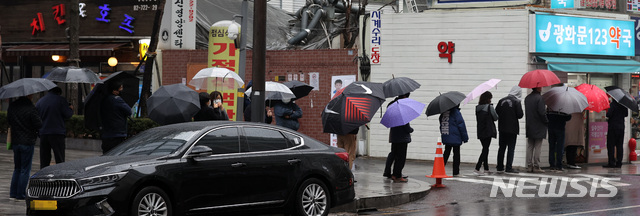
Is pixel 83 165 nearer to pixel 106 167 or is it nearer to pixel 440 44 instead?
pixel 106 167

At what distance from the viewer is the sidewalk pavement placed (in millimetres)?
13219

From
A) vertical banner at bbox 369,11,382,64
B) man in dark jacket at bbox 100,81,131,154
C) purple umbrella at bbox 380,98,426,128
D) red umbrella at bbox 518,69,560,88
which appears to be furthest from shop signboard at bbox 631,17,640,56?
man in dark jacket at bbox 100,81,131,154

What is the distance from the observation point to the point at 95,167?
384 inches

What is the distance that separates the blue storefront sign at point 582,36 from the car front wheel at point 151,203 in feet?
42.0

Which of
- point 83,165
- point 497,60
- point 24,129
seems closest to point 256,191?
point 83,165

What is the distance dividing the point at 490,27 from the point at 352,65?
3.82 m

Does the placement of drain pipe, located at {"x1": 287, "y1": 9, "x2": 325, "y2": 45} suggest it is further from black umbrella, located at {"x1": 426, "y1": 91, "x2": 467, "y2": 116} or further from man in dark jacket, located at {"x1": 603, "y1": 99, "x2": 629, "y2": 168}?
black umbrella, located at {"x1": 426, "y1": 91, "x2": 467, "y2": 116}

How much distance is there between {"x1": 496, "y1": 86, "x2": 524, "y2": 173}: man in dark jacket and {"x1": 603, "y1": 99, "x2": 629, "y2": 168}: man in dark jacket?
3240 mm

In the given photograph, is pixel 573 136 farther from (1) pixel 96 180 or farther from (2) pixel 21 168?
(1) pixel 96 180

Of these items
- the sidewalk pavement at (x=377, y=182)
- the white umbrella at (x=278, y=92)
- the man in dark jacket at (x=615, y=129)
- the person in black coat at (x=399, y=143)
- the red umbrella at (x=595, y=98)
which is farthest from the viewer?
the man in dark jacket at (x=615, y=129)

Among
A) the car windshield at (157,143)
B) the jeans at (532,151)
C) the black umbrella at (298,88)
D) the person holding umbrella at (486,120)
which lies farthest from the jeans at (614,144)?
the car windshield at (157,143)

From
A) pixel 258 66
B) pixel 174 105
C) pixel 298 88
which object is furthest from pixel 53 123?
pixel 298 88

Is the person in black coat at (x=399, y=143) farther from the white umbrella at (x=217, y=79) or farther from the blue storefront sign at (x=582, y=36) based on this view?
the blue storefront sign at (x=582, y=36)

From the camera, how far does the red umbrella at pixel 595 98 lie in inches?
774
